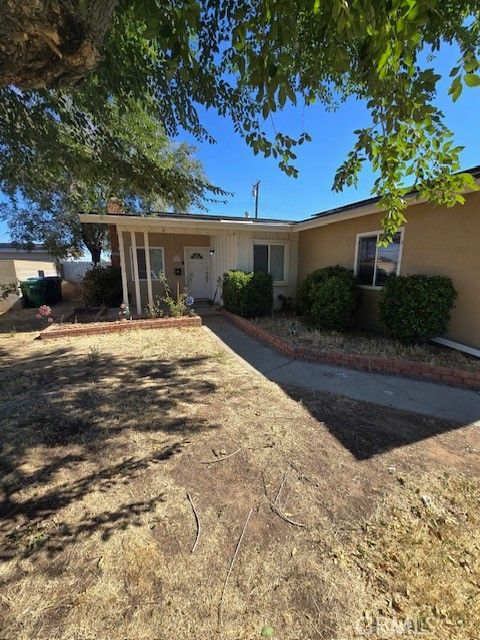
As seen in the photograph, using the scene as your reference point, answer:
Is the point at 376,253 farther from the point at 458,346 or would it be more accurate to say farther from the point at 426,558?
the point at 426,558

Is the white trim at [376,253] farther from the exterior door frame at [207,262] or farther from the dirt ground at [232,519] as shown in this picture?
the exterior door frame at [207,262]

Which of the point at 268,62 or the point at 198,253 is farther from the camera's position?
the point at 198,253

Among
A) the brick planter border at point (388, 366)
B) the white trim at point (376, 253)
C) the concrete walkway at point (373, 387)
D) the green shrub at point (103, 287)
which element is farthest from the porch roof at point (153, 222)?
the concrete walkway at point (373, 387)

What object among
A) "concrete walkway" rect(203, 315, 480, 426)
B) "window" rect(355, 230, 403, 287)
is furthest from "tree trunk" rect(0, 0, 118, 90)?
"window" rect(355, 230, 403, 287)

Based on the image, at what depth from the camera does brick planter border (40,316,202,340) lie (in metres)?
6.85

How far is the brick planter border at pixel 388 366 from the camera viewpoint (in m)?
4.38

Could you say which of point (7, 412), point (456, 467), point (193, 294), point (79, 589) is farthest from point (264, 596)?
point (193, 294)

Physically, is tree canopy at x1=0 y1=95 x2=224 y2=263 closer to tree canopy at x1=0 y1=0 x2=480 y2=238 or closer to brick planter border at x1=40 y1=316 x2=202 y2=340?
tree canopy at x1=0 y1=0 x2=480 y2=238

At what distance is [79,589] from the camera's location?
1.63m

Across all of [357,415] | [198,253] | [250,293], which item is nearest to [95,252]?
[198,253]

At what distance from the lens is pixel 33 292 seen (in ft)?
39.0

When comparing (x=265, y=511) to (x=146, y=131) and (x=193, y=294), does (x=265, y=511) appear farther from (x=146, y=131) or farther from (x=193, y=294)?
(x=193, y=294)

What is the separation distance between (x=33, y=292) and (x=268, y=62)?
13306mm

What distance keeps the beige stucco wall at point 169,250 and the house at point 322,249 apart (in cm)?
4
